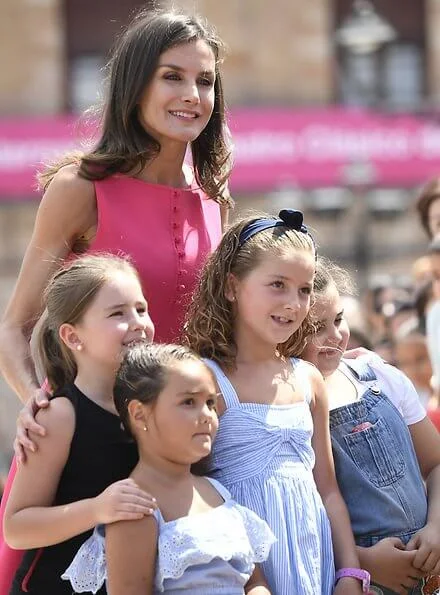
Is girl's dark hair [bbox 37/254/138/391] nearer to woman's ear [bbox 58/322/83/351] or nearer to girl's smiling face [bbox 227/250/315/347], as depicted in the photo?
woman's ear [bbox 58/322/83/351]

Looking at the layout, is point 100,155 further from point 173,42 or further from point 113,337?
point 113,337

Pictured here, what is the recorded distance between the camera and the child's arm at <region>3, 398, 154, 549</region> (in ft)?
9.71

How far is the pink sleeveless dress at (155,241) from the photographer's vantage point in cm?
351

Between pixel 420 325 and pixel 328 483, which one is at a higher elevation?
pixel 328 483

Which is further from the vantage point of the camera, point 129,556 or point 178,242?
point 178,242

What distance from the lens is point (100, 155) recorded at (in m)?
3.55

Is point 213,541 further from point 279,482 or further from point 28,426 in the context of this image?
point 28,426

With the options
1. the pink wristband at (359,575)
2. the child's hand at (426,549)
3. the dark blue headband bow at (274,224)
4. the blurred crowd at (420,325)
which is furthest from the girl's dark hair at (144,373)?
the blurred crowd at (420,325)

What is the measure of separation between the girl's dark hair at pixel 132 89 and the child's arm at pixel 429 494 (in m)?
1.02

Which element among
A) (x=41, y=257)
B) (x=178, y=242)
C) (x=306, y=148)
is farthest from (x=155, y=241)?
(x=306, y=148)

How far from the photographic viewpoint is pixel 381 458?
3.47 metres

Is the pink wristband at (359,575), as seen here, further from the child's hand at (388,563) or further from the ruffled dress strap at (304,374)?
the ruffled dress strap at (304,374)

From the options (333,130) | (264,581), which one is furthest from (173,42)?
(333,130)

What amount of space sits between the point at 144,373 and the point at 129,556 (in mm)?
400
